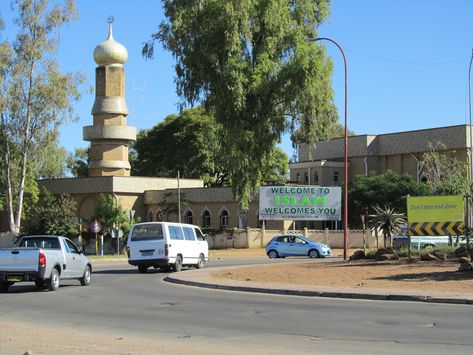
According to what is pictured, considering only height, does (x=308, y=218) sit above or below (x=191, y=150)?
below

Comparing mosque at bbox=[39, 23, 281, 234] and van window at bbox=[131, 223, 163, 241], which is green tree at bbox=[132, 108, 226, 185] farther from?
van window at bbox=[131, 223, 163, 241]

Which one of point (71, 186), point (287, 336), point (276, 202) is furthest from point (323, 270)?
point (71, 186)

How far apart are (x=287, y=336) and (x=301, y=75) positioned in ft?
93.4

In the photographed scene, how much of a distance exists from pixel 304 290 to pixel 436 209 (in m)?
10.8

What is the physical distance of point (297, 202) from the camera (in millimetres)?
56844

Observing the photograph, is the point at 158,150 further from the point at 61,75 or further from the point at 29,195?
the point at 61,75

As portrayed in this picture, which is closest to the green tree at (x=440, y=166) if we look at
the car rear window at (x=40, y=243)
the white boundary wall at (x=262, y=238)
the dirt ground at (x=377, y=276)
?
the white boundary wall at (x=262, y=238)

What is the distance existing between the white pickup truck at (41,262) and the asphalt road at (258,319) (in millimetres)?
509

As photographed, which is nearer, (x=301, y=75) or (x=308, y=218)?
(x=301, y=75)

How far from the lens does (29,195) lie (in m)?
66.8

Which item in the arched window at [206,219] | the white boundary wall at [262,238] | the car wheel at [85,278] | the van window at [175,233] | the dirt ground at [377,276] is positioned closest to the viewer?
the dirt ground at [377,276]

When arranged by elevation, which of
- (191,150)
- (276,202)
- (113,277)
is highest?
(191,150)

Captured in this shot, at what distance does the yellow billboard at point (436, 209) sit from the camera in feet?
87.7

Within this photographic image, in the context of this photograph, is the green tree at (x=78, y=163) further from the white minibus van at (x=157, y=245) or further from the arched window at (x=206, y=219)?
the white minibus van at (x=157, y=245)
